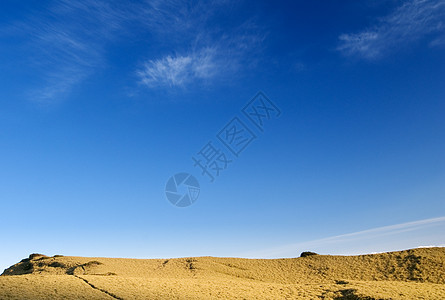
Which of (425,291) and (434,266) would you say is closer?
(425,291)

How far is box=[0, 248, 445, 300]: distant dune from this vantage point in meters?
26.9

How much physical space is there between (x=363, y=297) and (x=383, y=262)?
67.9 ft

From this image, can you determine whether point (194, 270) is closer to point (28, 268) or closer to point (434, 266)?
point (28, 268)

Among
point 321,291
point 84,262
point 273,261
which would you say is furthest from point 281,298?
point 84,262

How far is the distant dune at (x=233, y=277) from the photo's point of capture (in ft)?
88.4

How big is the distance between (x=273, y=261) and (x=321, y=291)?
66.4ft

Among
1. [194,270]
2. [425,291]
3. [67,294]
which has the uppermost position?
[194,270]

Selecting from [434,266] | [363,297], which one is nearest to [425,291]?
[363,297]

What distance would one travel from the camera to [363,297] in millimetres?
28969

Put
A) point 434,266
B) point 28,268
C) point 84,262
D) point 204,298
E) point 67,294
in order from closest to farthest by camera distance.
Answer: point 67,294, point 204,298, point 434,266, point 84,262, point 28,268

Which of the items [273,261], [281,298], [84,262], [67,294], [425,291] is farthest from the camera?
[273,261]

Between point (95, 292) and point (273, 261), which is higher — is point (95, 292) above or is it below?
below

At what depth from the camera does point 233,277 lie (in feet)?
141

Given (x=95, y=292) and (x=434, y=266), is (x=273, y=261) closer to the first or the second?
(x=434, y=266)
